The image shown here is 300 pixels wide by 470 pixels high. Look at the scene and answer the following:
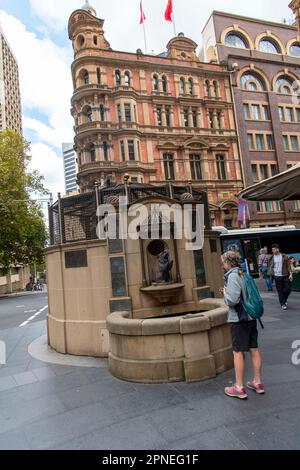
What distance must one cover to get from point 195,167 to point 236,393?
3054 cm

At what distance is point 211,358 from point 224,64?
37750 millimetres

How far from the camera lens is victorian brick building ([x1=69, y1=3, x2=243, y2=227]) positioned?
1199 inches

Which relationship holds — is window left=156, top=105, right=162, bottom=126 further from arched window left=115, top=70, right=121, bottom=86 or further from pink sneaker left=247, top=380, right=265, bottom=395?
pink sneaker left=247, top=380, right=265, bottom=395

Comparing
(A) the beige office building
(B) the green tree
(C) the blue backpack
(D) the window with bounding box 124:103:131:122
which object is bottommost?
(C) the blue backpack

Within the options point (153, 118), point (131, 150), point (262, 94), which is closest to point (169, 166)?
point (131, 150)

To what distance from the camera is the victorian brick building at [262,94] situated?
3506 cm

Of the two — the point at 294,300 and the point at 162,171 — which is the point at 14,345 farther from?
the point at 162,171

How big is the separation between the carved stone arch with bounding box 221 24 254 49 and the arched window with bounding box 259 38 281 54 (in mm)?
1707

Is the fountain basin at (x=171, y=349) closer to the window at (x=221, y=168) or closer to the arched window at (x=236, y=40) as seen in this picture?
the window at (x=221, y=168)

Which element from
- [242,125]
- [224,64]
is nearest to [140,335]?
[242,125]

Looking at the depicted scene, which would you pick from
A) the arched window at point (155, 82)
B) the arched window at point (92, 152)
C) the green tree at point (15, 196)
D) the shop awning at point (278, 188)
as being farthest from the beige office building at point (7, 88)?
the shop awning at point (278, 188)

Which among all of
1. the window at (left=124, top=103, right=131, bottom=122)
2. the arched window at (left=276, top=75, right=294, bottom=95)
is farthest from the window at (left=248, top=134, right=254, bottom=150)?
the window at (left=124, top=103, right=131, bottom=122)

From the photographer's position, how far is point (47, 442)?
3623 millimetres

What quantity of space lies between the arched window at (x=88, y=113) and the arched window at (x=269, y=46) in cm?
2253
